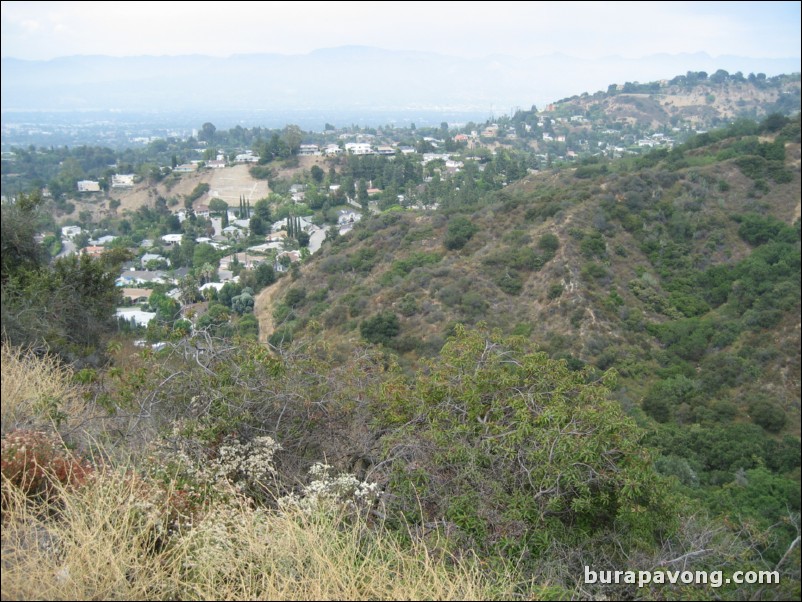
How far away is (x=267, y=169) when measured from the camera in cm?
4678

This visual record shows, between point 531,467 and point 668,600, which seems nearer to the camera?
point 668,600

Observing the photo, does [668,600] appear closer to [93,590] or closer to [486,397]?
[486,397]

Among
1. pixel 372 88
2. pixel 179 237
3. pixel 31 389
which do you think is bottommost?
pixel 179 237

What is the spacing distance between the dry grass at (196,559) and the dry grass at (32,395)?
2.13 ft

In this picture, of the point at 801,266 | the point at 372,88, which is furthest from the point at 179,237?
the point at 372,88

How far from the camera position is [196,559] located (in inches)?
100.0

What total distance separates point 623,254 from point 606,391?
13463 mm

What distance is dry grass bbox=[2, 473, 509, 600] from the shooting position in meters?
2.31

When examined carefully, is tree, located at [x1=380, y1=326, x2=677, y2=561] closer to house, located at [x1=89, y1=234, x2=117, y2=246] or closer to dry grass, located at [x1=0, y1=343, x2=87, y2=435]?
dry grass, located at [x1=0, y1=343, x2=87, y2=435]

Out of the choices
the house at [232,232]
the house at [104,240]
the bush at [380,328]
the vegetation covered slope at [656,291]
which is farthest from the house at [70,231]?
the bush at [380,328]

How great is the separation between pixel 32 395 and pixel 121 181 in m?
47.6

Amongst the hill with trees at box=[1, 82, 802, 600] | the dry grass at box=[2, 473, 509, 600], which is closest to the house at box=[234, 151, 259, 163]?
the hill with trees at box=[1, 82, 802, 600]

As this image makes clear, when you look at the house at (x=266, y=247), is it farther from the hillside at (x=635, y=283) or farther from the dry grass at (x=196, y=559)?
the dry grass at (x=196, y=559)

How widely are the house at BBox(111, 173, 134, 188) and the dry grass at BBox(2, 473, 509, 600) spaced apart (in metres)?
47.8
